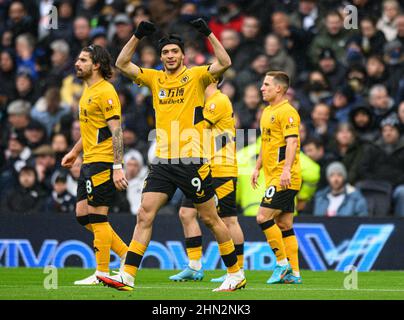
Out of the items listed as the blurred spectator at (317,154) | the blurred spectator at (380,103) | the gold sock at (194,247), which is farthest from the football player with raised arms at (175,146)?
the blurred spectator at (380,103)

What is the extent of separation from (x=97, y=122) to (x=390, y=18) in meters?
8.32

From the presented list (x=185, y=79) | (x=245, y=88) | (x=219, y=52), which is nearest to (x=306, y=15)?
(x=245, y=88)

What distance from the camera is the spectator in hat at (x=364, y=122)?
1713cm

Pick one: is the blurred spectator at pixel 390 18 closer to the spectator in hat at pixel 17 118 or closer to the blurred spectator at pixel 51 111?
the blurred spectator at pixel 51 111

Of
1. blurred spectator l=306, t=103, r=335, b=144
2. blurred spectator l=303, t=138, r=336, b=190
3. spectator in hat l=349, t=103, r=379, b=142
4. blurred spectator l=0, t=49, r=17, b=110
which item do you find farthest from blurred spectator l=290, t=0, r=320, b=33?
blurred spectator l=0, t=49, r=17, b=110

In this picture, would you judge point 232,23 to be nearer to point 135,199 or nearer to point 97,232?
point 135,199

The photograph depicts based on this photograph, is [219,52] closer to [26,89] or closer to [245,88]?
[245,88]

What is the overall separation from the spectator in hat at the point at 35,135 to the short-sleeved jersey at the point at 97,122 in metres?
7.00

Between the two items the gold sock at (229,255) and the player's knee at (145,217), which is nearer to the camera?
the player's knee at (145,217)

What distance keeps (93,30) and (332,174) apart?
6811mm

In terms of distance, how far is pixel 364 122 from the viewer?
56.5 feet

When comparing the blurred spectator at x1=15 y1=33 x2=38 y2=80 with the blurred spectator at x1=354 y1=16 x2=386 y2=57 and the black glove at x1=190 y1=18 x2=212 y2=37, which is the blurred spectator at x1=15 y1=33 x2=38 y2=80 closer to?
the blurred spectator at x1=354 y1=16 x2=386 y2=57

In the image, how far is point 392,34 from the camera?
740 inches

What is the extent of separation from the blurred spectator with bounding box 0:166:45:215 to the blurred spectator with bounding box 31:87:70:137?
204 cm
